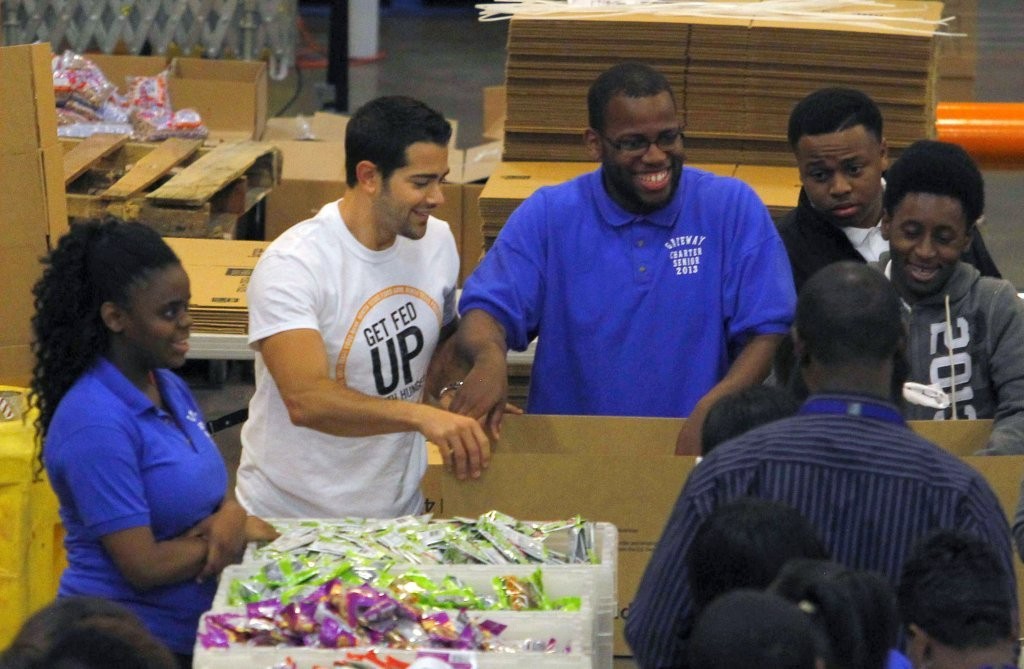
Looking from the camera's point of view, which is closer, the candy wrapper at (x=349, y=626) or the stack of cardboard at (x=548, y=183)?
the candy wrapper at (x=349, y=626)

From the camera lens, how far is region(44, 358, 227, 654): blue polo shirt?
2707 mm

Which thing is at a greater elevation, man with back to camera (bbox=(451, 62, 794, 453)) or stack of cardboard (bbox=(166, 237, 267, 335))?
man with back to camera (bbox=(451, 62, 794, 453))

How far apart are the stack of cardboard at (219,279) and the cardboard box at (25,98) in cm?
58

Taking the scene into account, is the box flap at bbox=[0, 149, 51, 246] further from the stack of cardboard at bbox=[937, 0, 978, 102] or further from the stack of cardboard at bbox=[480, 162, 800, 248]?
the stack of cardboard at bbox=[937, 0, 978, 102]

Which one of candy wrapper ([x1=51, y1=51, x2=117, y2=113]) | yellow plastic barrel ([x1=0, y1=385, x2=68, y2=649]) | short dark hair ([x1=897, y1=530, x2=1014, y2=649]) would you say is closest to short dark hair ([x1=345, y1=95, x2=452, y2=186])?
yellow plastic barrel ([x1=0, y1=385, x2=68, y2=649])

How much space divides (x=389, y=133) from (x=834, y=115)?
109cm

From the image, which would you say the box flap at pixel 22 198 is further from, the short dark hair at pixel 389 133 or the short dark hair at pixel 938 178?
the short dark hair at pixel 938 178

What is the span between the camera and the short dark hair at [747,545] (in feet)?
6.87

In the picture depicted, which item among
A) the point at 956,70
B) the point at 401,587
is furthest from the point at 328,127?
the point at 401,587

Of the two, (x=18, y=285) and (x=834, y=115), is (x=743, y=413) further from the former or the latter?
(x=18, y=285)

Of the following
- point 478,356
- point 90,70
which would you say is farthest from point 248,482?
point 90,70

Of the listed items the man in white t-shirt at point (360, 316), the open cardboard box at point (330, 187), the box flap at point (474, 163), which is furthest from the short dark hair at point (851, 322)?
the box flap at point (474, 163)

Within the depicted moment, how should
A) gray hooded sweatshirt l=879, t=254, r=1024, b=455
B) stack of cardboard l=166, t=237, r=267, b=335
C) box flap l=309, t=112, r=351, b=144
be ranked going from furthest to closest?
box flap l=309, t=112, r=351, b=144 < stack of cardboard l=166, t=237, r=267, b=335 < gray hooded sweatshirt l=879, t=254, r=1024, b=455

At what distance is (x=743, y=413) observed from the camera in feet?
8.58
